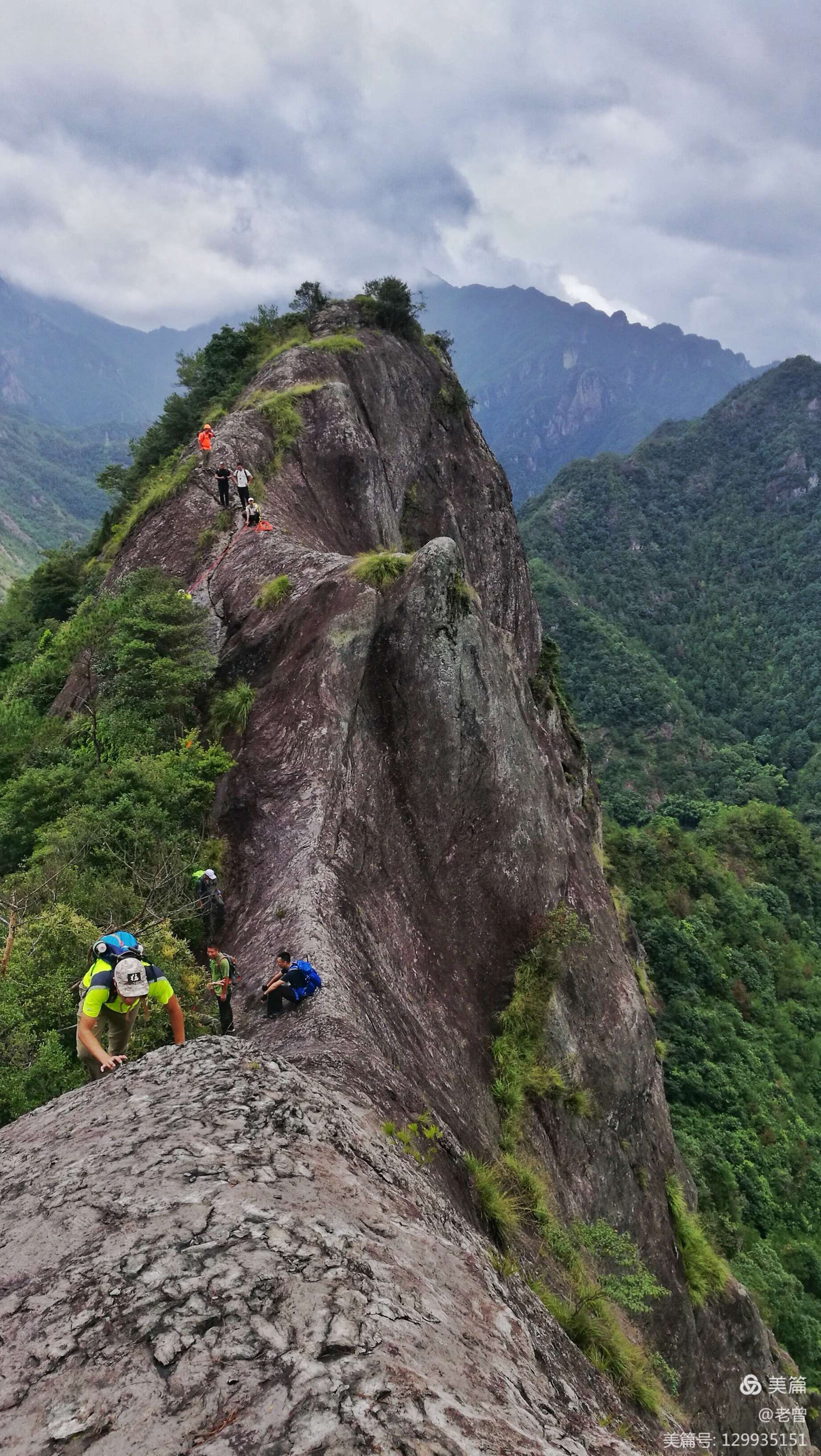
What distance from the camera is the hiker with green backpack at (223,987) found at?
8102mm

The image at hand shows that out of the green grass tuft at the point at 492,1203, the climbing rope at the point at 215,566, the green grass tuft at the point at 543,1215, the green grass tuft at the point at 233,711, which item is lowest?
the green grass tuft at the point at 543,1215

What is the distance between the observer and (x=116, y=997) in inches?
245

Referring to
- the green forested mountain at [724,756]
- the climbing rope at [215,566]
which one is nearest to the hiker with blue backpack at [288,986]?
the climbing rope at [215,566]

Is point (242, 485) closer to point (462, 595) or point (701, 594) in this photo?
point (462, 595)

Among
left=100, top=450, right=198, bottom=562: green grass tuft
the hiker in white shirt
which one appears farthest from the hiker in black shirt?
left=100, top=450, right=198, bottom=562: green grass tuft

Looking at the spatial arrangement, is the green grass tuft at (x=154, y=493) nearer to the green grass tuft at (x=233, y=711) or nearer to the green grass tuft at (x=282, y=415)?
the green grass tuft at (x=282, y=415)

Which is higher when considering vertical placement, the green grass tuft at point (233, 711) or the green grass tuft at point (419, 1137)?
the green grass tuft at point (233, 711)

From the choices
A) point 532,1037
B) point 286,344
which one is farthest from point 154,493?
point 532,1037

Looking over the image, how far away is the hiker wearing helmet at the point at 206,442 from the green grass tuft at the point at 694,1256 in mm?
23624

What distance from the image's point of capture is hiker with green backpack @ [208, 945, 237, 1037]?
810 centimetres

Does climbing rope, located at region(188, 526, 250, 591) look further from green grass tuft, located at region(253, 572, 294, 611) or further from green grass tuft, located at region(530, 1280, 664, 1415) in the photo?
green grass tuft, located at region(530, 1280, 664, 1415)

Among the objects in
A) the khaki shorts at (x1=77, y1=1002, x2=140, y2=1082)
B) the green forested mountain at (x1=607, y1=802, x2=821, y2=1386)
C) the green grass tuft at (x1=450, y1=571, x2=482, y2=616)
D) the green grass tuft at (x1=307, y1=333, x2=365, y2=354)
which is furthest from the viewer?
the green grass tuft at (x1=307, y1=333, x2=365, y2=354)

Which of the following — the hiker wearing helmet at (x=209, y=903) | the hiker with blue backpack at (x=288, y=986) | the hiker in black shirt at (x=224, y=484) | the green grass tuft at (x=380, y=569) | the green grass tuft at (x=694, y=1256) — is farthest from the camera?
the hiker in black shirt at (x=224, y=484)

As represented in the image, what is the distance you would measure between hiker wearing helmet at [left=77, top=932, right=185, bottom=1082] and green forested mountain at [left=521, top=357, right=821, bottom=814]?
80140 millimetres
